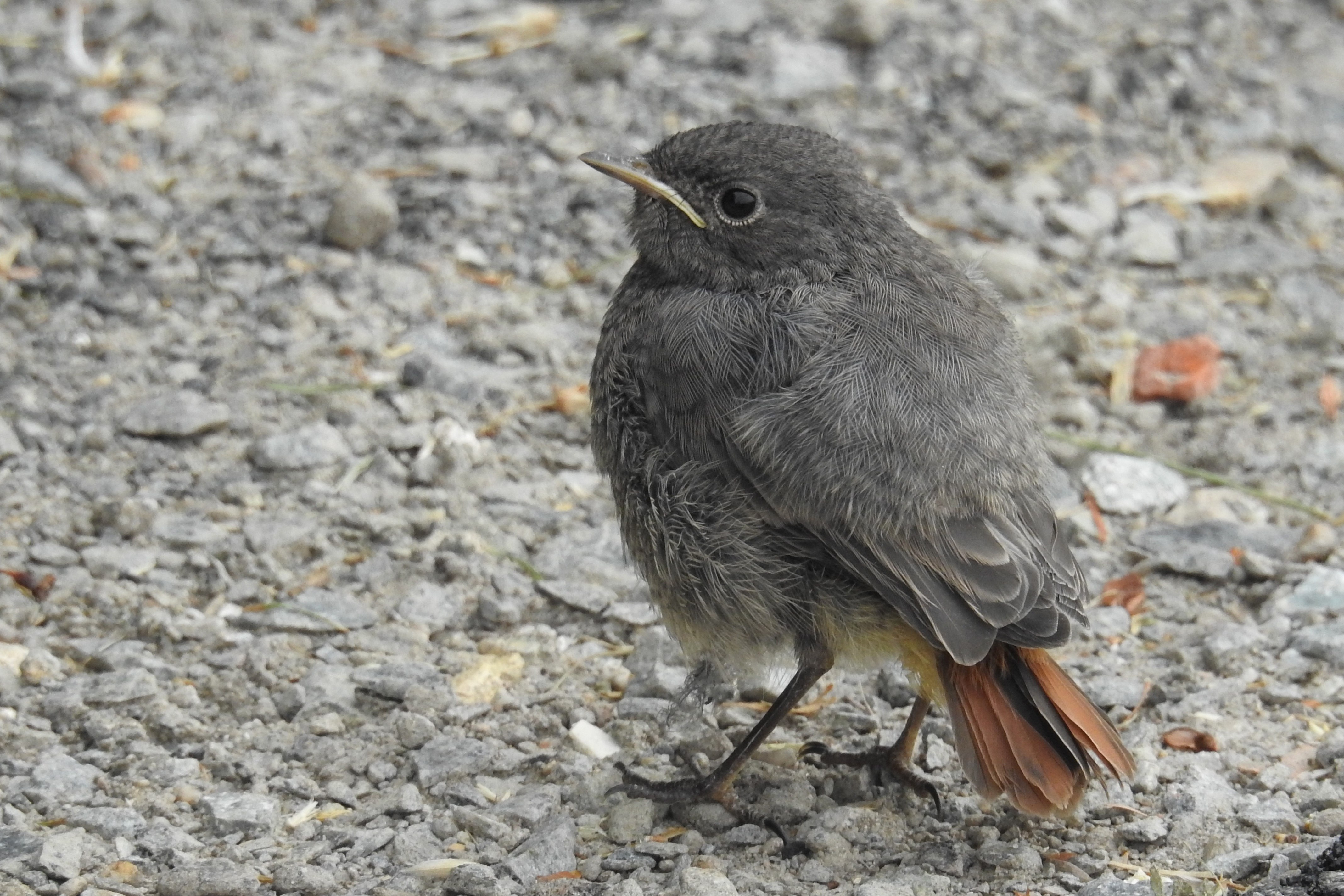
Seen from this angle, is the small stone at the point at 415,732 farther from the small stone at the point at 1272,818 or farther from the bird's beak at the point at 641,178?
the small stone at the point at 1272,818

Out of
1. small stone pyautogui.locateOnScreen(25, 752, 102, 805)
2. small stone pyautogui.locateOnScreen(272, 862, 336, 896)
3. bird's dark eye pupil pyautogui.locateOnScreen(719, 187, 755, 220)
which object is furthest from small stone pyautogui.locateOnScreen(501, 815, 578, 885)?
bird's dark eye pupil pyautogui.locateOnScreen(719, 187, 755, 220)

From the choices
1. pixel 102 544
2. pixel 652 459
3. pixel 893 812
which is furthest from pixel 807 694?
pixel 102 544

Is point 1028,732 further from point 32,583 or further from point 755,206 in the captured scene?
point 32,583

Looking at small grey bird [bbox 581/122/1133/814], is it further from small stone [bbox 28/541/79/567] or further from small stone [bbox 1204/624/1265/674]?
small stone [bbox 28/541/79/567]

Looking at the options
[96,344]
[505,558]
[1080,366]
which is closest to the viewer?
[505,558]

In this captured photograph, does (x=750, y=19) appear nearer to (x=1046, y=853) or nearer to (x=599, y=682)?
(x=599, y=682)

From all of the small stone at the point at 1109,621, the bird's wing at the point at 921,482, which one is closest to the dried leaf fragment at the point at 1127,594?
the small stone at the point at 1109,621

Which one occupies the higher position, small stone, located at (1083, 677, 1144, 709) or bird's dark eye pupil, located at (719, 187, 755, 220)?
bird's dark eye pupil, located at (719, 187, 755, 220)
